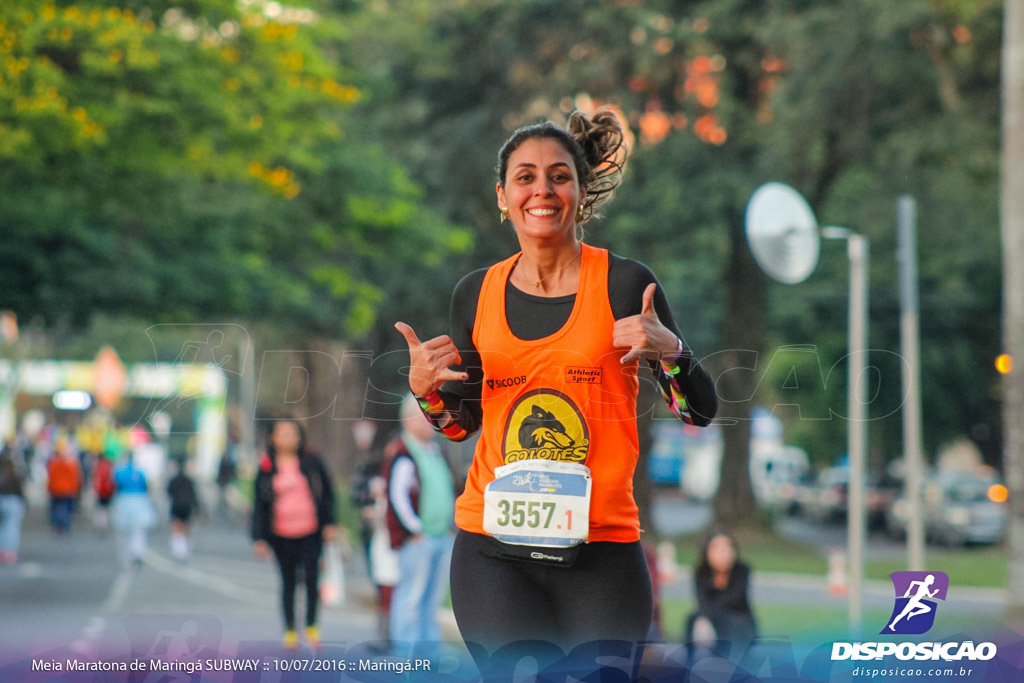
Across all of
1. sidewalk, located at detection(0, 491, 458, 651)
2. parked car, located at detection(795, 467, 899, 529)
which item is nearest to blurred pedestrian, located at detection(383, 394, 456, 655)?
sidewalk, located at detection(0, 491, 458, 651)

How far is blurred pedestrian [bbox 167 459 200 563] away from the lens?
2220 centimetres

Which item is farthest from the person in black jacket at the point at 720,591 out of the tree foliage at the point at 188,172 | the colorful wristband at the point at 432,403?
the tree foliage at the point at 188,172

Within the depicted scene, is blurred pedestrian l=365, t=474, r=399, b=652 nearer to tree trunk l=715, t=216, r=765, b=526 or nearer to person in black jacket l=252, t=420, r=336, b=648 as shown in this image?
person in black jacket l=252, t=420, r=336, b=648

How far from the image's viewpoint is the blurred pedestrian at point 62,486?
89.0ft

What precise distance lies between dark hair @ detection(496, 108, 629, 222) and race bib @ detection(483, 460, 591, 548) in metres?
0.66

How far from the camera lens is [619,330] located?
3104 mm

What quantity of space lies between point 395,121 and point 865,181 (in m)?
8.94

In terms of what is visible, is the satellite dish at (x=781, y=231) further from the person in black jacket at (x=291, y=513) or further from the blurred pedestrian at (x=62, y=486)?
the blurred pedestrian at (x=62, y=486)

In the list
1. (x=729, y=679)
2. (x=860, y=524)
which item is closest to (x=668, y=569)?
(x=860, y=524)

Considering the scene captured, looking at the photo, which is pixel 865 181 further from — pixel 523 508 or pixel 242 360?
pixel 523 508

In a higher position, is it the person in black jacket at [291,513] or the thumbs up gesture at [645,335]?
the thumbs up gesture at [645,335]

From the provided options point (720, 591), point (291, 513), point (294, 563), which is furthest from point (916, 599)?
point (294, 563)

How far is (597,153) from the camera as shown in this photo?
3.59 metres

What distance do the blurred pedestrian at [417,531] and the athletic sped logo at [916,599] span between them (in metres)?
4.90
